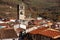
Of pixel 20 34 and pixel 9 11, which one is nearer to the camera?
pixel 20 34

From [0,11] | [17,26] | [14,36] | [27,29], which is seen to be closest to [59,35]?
[14,36]

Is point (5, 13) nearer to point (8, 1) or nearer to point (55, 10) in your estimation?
point (8, 1)

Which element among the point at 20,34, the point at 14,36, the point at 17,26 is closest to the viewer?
the point at 14,36

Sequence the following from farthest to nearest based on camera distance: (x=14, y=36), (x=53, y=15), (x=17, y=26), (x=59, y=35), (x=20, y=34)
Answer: (x=53, y=15)
(x=17, y=26)
(x=20, y=34)
(x=14, y=36)
(x=59, y=35)

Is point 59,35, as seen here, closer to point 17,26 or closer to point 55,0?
point 17,26

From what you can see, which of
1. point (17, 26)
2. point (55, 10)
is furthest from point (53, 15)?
point (17, 26)

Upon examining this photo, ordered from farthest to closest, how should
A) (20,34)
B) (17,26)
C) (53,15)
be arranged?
(53,15) < (17,26) < (20,34)

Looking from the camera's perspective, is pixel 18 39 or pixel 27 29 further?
pixel 27 29

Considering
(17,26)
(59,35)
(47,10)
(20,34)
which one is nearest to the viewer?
(59,35)

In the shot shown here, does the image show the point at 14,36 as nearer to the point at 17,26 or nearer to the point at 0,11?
the point at 17,26
